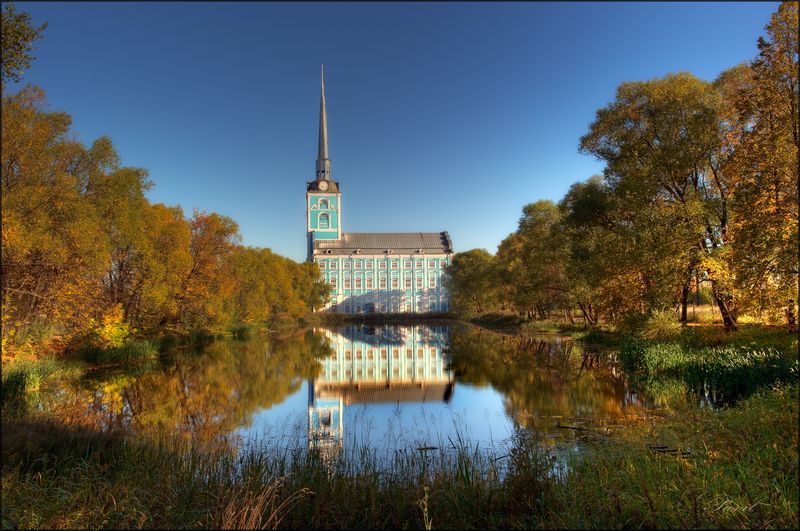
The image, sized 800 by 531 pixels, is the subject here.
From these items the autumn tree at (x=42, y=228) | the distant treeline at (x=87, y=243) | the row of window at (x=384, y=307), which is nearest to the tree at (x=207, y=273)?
the distant treeline at (x=87, y=243)

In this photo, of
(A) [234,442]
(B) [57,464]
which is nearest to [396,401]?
(A) [234,442]

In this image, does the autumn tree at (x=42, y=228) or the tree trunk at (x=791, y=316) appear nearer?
the tree trunk at (x=791, y=316)

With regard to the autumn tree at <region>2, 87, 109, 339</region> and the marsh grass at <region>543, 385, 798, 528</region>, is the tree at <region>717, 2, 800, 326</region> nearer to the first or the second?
the marsh grass at <region>543, 385, 798, 528</region>

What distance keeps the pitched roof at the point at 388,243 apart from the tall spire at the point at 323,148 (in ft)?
41.0

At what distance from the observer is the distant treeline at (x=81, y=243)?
15266mm

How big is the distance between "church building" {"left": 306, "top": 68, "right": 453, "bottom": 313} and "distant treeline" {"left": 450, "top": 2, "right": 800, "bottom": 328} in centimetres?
6190

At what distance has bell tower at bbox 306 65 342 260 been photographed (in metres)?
91.1

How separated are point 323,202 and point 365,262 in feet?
47.9

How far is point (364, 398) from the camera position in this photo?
1639cm

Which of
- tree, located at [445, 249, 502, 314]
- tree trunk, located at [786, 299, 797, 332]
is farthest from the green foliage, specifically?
tree, located at [445, 249, 502, 314]

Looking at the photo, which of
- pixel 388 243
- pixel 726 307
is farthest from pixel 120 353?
pixel 388 243

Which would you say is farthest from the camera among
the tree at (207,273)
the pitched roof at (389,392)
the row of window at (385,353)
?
the tree at (207,273)

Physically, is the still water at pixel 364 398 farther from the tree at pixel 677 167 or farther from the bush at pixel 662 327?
the tree at pixel 677 167

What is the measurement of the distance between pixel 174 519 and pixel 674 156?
19.9m
